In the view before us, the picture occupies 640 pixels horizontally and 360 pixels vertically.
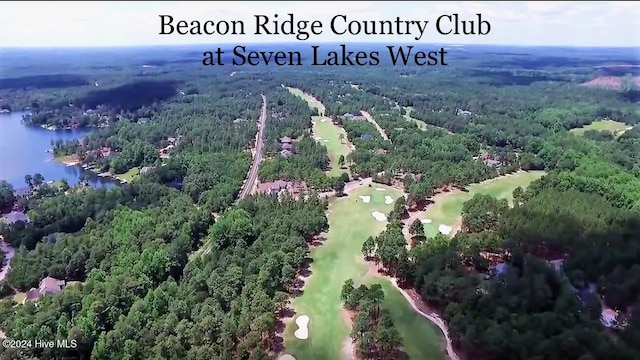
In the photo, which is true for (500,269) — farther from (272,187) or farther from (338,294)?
(272,187)

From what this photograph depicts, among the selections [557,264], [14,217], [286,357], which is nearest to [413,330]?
[286,357]

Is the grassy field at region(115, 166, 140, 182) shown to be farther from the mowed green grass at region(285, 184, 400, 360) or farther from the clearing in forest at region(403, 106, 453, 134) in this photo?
the clearing in forest at region(403, 106, 453, 134)

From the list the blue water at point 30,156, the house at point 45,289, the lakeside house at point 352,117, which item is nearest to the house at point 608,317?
the house at point 45,289

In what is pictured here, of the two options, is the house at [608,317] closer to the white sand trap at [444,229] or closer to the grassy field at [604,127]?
the white sand trap at [444,229]

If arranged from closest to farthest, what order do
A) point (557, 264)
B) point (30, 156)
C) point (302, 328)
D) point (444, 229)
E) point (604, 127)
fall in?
point (302, 328)
point (557, 264)
point (444, 229)
point (30, 156)
point (604, 127)

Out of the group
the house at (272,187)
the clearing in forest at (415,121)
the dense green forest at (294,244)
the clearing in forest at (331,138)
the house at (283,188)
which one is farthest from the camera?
the clearing in forest at (415,121)

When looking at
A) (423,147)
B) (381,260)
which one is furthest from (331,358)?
(423,147)

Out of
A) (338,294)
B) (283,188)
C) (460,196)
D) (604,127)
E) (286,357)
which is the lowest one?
(286,357)
